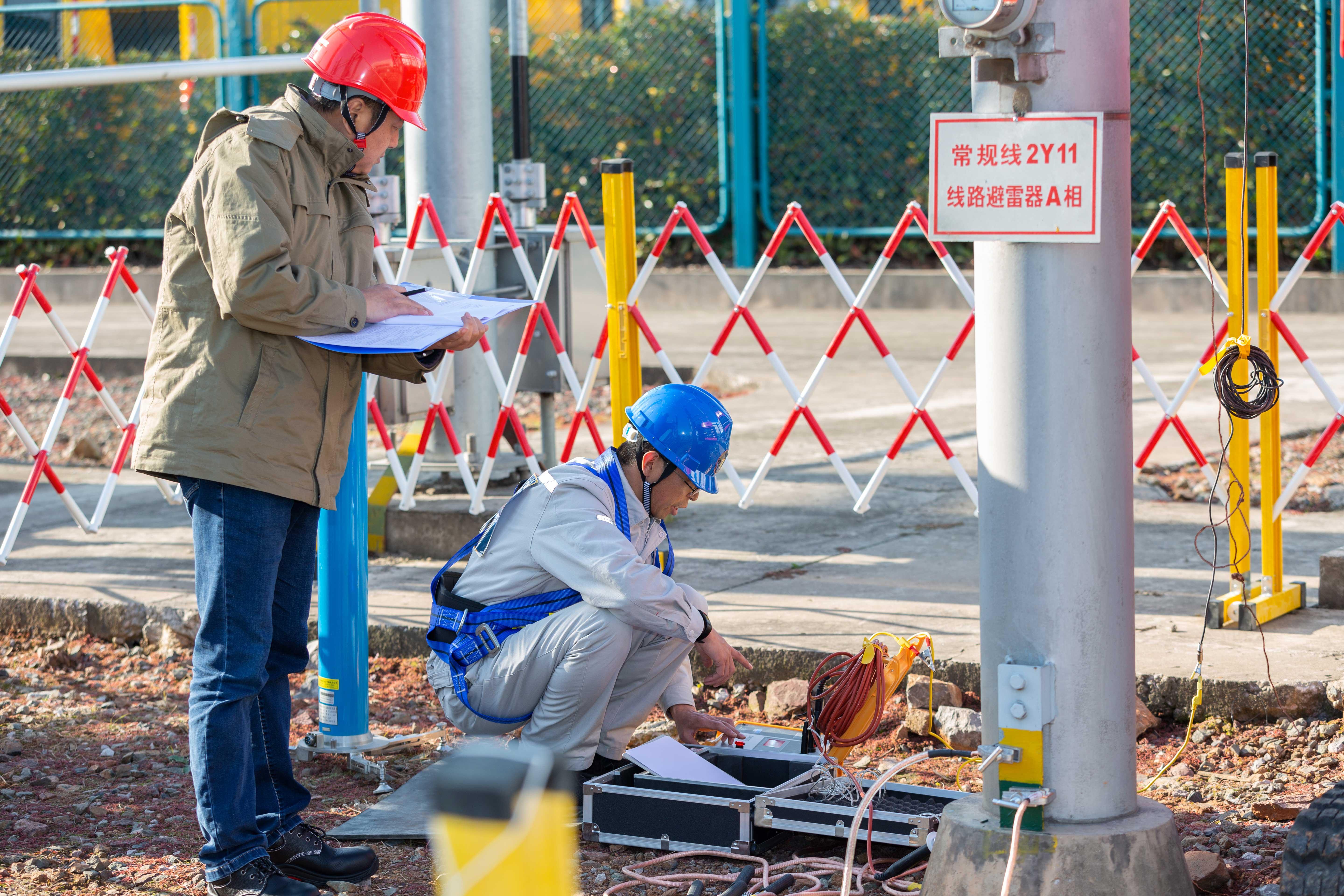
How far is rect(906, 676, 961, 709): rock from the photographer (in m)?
4.62

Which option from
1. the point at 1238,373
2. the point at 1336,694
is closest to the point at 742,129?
the point at 1238,373

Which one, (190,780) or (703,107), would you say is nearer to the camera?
(190,780)

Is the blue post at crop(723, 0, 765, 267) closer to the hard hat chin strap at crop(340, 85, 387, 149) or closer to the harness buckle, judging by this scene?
the harness buckle

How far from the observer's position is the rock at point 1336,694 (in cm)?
434

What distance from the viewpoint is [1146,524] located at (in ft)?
21.3

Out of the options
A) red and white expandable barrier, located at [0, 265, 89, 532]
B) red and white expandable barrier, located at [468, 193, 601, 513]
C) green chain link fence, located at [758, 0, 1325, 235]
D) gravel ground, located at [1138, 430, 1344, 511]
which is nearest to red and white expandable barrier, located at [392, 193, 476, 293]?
red and white expandable barrier, located at [468, 193, 601, 513]

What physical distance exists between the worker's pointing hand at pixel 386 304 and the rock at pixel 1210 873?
83.6 inches

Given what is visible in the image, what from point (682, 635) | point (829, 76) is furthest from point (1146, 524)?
point (829, 76)

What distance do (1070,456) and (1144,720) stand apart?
1.77 meters

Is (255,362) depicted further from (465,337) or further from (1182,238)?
(1182,238)

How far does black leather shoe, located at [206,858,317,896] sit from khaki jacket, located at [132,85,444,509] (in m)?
0.83

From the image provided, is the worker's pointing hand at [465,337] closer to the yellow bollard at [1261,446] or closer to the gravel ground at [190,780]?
the gravel ground at [190,780]

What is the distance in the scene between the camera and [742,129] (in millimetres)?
13875

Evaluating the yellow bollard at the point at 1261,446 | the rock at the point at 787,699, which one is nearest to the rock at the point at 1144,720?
the yellow bollard at the point at 1261,446
